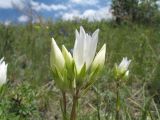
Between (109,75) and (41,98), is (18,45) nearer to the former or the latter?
(109,75)

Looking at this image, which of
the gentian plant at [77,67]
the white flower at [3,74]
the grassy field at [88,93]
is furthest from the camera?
the grassy field at [88,93]

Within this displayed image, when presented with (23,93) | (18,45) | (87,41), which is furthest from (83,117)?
(18,45)

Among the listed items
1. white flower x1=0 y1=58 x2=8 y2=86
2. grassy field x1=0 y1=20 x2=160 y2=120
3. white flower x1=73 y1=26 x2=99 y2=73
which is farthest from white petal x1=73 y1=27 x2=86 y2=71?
grassy field x1=0 y1=20 x2=160 y2=120

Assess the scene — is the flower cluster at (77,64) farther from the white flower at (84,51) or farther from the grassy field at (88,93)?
the grassy field at (88,93)

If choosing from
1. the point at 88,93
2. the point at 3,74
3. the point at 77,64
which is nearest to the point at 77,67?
the point at 77,64

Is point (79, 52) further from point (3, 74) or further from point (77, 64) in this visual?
point (3, 74)

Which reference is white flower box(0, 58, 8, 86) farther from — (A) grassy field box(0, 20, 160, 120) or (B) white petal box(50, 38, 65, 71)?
(A) grassy field box(0, 20, 160, 120)

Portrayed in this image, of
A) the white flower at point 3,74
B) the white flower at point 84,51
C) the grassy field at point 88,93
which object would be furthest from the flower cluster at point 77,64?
the grassy field at point 88,93

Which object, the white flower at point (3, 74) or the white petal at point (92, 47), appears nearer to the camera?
the white petal at point (92, 47)

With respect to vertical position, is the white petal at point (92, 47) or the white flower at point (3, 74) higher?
the white petal at point (92, 47)
